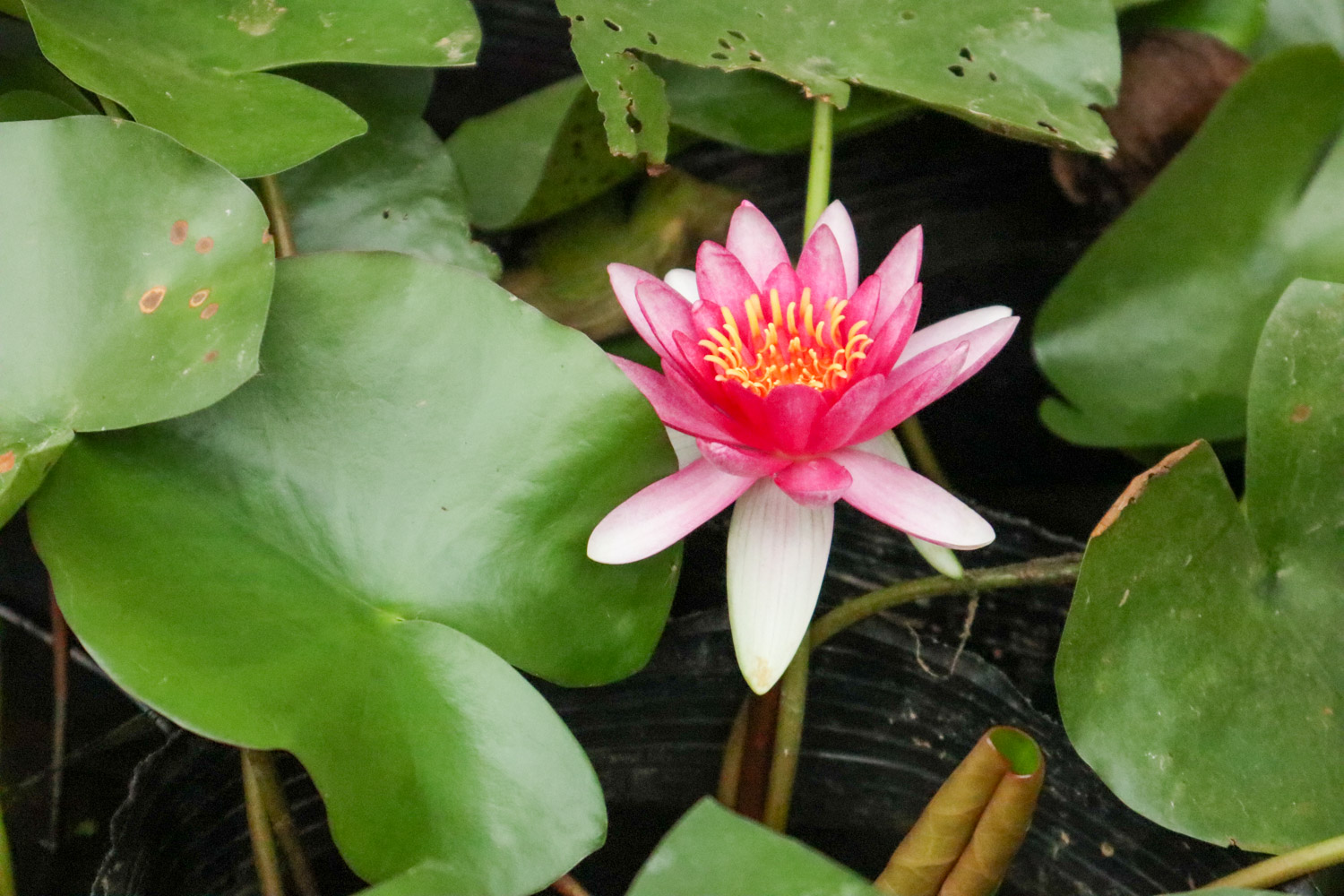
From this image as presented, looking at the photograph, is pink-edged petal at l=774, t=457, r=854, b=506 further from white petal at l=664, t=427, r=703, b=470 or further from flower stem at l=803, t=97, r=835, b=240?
flower stem at l=803, t=97, r=835, b=240

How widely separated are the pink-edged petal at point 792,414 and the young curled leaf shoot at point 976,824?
20 cm

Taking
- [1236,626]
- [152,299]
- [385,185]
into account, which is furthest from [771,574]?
[385,185]

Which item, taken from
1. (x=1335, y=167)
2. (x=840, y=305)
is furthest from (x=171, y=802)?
(x=1335, y=167)

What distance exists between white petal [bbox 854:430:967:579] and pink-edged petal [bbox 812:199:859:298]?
107 millimetres

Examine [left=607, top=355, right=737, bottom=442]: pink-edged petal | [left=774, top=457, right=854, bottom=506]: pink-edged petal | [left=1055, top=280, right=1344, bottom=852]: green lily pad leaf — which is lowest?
[left=1055, top=280, right=1344, bottom=852]: green lily pad leaf

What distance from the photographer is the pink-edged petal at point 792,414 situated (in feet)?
1.83

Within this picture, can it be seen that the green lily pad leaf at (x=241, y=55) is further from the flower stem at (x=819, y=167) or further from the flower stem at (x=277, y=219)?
the flower stem at (x=819, y=167)

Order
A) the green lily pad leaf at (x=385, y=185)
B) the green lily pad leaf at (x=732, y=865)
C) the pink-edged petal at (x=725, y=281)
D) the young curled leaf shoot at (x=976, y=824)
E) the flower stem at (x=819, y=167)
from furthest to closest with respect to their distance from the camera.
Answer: the green lily pad leaf at (x=385, y=185) < the flower stem at (x=819, y=167) < the pink-edged petal at (x=725, y=281) < the young curled leaf shoot at (x=976, y=824) < the green lily pad leaf at (x=732, y=865)

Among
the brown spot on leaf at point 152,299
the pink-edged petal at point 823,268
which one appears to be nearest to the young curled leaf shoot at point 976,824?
the pink-edged petal at point 823,268

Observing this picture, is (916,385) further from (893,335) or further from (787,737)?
(787,737)

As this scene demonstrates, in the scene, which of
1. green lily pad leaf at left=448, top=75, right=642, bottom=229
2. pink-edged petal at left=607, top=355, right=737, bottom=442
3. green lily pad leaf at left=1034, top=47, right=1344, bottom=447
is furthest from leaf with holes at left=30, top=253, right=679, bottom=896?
green lily pad leaf at left=1034, top=47, right=1344, bottom=447

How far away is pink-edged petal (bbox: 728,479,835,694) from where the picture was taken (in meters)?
0.62

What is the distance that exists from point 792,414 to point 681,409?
0.27ft

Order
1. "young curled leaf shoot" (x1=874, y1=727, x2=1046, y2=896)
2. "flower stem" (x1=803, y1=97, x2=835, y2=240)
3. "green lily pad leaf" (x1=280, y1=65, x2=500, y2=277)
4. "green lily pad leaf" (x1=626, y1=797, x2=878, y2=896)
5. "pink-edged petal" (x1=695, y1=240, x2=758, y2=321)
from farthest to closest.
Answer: "green lily pad leaf" (x1=280, y1=65, x2=500, y2=277)
"flower stem" (x1=803, y1=97, x2=835, y2=240)
"pink-edged petal" (x1=695, y1=240, x2=758, y2=321)
"young curled leaf shoot" (x1=874, y1=727, x2=1046, y2=896)
"green lily pad leaf" (x1=626, y1=797, x2=878, y2=896)
